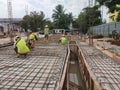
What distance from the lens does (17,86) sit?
226 inches

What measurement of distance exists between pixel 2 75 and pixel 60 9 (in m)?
63.3

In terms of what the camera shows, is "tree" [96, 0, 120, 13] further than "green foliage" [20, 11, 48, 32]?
No

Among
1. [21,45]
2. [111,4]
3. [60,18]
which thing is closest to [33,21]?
[60,18]

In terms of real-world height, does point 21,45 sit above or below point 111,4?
below

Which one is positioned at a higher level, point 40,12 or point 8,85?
point 40,12

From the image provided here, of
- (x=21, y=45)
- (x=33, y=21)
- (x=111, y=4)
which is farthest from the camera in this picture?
(x=33, y=21)

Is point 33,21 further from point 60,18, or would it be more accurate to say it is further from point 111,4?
point 111,4

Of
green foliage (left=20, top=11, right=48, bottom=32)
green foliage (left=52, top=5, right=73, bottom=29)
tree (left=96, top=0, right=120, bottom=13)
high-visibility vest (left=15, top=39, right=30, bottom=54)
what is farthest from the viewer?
green foliage (left=52, top=5, right=73, bottom=29)

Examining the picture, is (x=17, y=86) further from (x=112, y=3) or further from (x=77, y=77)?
(x=112, y=3)

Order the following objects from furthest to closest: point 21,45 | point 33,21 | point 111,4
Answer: point 33,21 → point 111,4 → point 21,45

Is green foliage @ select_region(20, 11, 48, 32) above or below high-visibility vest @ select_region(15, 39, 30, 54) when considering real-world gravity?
above

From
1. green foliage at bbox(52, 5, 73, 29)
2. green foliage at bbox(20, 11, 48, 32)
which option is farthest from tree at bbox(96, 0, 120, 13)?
green foliage at bbox(52, 5, 73, 29)

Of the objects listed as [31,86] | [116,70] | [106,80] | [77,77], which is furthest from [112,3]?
[31,86]

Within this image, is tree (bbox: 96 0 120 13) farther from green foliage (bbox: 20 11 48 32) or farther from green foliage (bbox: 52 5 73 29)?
→ green foliage (bbox: 52 5 73 29)
